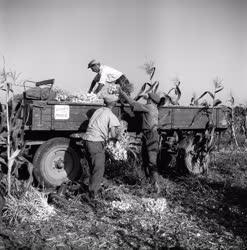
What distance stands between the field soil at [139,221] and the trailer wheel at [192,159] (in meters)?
1.27

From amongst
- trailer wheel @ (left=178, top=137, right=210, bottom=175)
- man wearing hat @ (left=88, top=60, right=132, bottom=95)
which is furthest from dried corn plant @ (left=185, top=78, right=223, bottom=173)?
man wearing hat @ (left=88, top=60, right=132, bottom=95)

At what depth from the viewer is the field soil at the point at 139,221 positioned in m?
4.70

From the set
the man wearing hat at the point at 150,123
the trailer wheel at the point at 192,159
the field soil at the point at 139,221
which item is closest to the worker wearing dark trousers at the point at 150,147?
the man wearing hat at the point at 150,123

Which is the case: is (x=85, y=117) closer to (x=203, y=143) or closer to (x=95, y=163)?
(x=95, y=163)

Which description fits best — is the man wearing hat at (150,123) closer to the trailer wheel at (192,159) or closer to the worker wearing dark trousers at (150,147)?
the worker wearing dark trousers at (150,147)

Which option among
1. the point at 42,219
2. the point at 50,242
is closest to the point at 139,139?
the point at 42,219

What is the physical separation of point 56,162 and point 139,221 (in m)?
2.58

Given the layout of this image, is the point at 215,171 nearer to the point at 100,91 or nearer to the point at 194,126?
the point at 194,126

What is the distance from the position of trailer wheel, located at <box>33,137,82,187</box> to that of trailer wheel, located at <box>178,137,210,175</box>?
8.48ft

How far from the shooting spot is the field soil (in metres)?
4.70

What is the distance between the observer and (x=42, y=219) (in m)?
5.45

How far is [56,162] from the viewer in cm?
754

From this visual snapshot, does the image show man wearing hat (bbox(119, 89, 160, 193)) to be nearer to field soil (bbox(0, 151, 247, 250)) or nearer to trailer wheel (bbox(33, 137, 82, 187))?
field soil (bbox(0, 151, 247, 250))

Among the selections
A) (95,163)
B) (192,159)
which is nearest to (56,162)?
(95,163)
